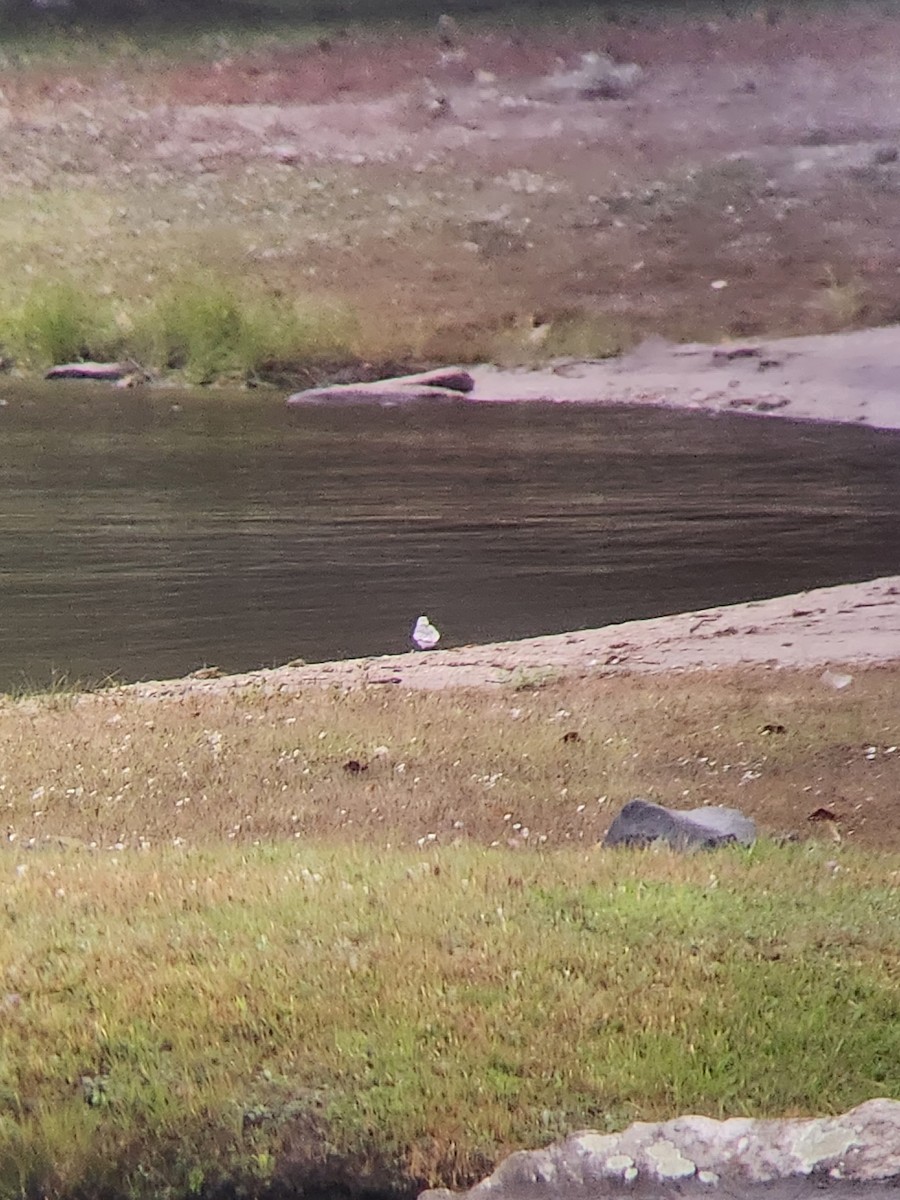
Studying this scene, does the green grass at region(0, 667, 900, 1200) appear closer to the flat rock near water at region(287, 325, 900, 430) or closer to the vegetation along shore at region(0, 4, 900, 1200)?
the vegetation along shore at region(0, 4, 900, 1200)

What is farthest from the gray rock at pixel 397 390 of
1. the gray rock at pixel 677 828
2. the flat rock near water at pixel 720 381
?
the gray rock at pixel 677 828

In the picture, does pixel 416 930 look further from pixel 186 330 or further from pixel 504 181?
pixel 504 181

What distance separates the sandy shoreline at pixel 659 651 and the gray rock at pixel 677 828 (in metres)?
0.57

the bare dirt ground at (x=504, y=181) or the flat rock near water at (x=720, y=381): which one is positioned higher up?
the bare dirt ground at (x=504, y=181)

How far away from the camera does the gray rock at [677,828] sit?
3021 mm

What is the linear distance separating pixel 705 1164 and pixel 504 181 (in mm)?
2878

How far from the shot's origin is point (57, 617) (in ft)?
12.3

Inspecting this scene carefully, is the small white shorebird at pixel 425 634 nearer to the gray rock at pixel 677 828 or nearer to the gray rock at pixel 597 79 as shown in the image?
the gray rock at pixel 677 828

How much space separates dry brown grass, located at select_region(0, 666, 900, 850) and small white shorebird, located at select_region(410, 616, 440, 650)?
244 millimetres

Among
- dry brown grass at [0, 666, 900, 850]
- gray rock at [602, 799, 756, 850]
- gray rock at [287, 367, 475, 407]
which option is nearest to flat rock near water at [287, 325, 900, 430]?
gray rock at [287, 367, 475, 407]

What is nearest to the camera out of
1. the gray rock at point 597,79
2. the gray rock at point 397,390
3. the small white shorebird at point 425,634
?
the small white shorebird at point 425,634

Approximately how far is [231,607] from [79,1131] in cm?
168

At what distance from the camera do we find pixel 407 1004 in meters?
2.56

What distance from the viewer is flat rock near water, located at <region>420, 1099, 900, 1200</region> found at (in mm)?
2352
